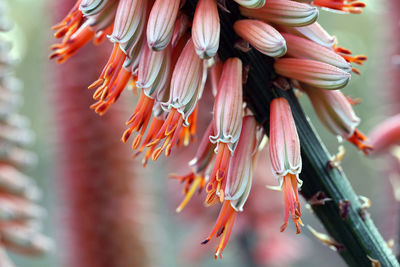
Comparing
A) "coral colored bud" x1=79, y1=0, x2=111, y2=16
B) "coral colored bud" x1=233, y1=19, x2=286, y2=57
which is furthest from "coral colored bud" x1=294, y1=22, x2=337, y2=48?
"coral colored bud" x1=79, y1=0, x2=111, y2=16

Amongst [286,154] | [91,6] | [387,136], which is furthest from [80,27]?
[387,136]

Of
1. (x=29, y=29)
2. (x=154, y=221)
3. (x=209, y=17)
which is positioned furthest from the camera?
(x=29, y=29)

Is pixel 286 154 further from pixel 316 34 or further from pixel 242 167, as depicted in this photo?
pixel 316 34

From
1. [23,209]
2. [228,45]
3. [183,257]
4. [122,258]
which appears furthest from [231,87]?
[183,257]

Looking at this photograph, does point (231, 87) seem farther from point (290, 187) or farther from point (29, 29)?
point (29, 29)

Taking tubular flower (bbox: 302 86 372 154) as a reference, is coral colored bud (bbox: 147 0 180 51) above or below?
above

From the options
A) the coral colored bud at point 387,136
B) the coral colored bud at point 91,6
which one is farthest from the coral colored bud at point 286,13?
the coral colored bud at point 387,136

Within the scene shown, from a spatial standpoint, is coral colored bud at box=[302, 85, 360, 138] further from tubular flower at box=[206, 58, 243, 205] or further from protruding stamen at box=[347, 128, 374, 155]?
tubular flower at box=[206, 58, 243, 205]
